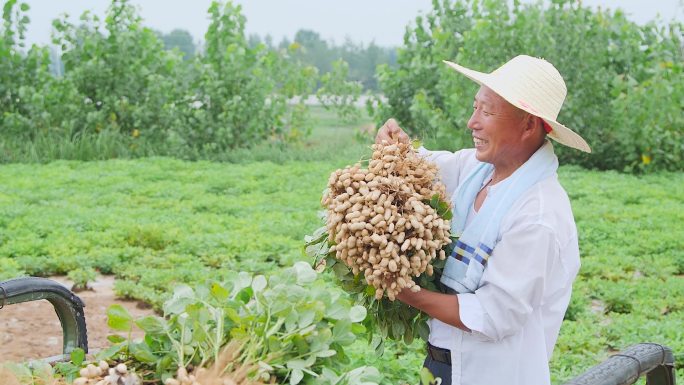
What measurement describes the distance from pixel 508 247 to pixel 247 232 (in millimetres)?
4932

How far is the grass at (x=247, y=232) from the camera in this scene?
5.05m

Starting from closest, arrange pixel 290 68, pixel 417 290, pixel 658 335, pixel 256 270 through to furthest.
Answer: pixel 417 290
pixel 658 335
pixel 256 270
pixel 290 68

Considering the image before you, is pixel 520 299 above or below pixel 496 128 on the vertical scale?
below

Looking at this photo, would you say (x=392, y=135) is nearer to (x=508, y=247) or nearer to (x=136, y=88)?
(x=508, y=247)

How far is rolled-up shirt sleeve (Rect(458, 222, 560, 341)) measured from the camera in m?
2.17

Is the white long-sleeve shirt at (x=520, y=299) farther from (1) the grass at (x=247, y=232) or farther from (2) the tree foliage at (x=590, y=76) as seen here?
(2) the tree foliage at (x=590, y=76)

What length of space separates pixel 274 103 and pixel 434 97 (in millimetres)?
2169

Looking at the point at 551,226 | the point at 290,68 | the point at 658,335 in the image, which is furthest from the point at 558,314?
the point at 290,68

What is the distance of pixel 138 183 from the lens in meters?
9.16

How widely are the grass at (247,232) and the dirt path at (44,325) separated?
0.57ft

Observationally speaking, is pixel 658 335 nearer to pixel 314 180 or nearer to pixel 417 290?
pixel 417 290

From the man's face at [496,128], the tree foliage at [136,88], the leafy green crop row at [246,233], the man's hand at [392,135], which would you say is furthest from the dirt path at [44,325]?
the tree foliage at [136,88]

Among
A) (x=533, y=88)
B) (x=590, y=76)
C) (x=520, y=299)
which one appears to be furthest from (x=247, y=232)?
(x=590, y=76)

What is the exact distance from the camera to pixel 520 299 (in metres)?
2.18
